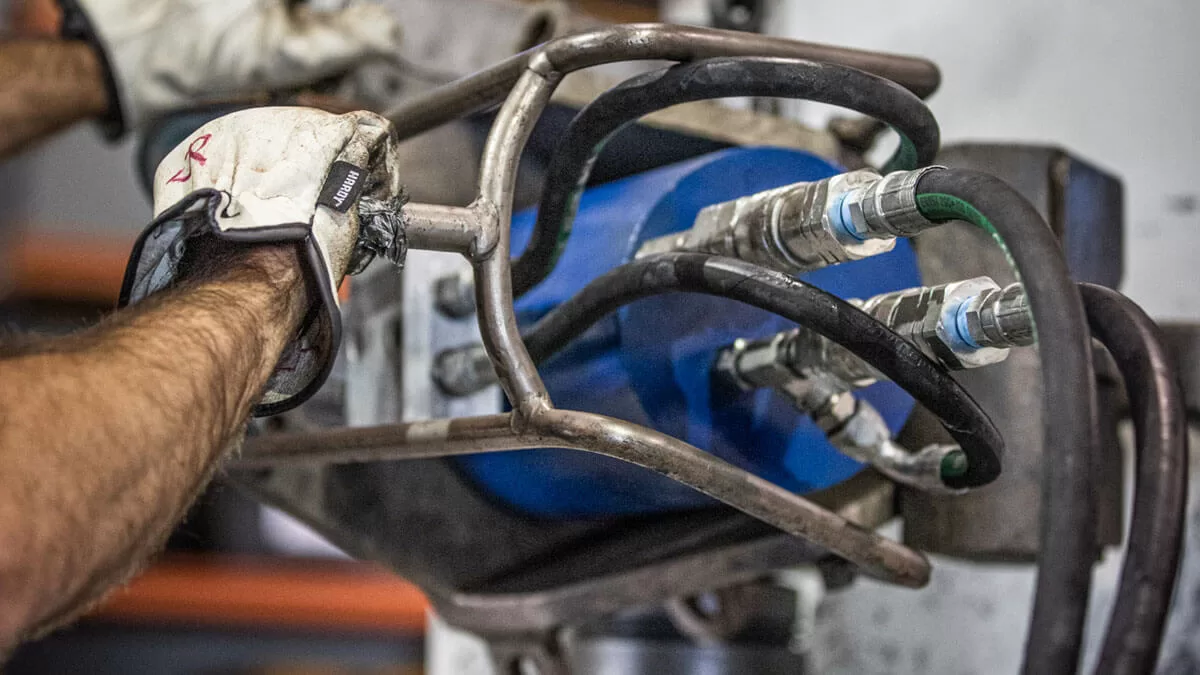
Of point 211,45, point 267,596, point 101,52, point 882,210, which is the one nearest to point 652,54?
point 882,210

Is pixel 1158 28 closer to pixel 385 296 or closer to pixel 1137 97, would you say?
pixel 1137 97

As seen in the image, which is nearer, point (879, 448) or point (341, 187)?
point (341, 187)

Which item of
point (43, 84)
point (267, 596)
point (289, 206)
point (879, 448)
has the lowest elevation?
point (267, 596)

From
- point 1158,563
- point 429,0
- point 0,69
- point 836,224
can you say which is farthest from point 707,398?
point 0,69

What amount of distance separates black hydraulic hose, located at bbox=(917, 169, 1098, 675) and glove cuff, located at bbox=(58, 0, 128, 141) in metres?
0.89

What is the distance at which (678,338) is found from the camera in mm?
657

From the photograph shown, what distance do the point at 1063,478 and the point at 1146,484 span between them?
98 mm

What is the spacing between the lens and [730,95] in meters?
0.56

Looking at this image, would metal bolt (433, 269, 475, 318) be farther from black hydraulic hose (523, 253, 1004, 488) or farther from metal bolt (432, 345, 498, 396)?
black hydraulic hose (523, 253, 1004, 488)

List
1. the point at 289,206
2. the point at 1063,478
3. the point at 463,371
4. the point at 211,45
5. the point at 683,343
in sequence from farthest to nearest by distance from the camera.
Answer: the point at 211,45, the point at 463,371, the point at 683,343, the point at 289,206, the point at 1063,478

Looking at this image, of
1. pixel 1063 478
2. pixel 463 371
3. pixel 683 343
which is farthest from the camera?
pixel 463 371

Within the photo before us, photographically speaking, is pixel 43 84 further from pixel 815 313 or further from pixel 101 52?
pixel 815 313

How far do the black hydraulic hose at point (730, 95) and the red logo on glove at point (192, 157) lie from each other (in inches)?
7.3

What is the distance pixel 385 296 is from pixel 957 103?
623 millimetres
